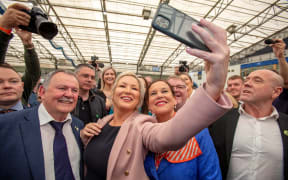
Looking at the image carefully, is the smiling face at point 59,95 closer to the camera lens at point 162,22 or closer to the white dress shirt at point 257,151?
the camera lens at point 162,22

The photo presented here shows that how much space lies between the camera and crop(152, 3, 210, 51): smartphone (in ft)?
1.86

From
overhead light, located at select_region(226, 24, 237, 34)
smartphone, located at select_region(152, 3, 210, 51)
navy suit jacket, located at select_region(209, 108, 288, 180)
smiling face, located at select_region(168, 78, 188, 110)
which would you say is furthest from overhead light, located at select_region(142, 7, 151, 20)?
smartphone, located at select_region(152, 3, 210, 51)

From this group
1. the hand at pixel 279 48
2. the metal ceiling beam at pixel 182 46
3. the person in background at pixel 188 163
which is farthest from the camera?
the metal ceiling beam at pixel 182 46

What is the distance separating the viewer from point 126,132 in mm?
1138

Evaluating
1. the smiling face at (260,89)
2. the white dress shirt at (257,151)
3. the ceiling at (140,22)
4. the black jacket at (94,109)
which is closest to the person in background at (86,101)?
the black jacket at (94,109)

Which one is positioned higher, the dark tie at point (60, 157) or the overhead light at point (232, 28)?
the overhead light at point (232, 28)

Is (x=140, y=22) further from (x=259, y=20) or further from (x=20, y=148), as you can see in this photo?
(x=20, y=148)

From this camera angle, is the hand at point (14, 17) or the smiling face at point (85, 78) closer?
the hand at point (14, 17)

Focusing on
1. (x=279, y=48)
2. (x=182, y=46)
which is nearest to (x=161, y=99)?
(x=279, y=48)

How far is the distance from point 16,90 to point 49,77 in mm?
496

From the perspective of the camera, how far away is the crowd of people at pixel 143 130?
25.9 inches

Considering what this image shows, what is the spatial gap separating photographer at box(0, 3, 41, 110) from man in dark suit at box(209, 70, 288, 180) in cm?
206

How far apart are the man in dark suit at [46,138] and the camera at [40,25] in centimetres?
43

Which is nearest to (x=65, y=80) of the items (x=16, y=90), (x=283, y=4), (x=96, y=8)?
(x=16, y=90)
